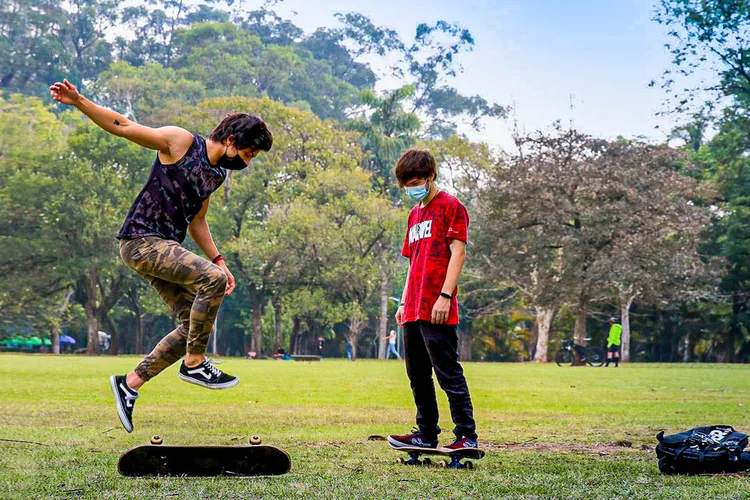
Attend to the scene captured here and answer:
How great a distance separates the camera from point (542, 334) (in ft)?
164

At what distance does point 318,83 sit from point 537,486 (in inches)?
3652

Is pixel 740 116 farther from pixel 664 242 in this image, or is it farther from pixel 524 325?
pixel 524 325

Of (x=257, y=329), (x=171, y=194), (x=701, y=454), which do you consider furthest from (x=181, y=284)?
(x=257, y=329)

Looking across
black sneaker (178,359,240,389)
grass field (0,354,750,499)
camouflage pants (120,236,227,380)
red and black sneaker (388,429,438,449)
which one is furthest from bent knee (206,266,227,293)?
red and black sneaker (388,429,438,449)

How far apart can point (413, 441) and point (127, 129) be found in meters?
2.88

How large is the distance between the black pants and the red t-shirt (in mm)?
99

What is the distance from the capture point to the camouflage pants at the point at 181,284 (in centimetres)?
595

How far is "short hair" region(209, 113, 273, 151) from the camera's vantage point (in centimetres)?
606

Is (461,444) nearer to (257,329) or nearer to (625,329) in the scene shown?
(625,329)

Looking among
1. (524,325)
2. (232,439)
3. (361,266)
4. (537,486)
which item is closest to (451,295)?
(537,486)

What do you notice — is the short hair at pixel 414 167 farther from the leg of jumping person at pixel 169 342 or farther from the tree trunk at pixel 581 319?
the tree trunk at pixel 581 319

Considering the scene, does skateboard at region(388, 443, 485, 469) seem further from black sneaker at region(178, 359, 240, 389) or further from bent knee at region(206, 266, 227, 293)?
bent knee at region(206, 266, 227, 293)

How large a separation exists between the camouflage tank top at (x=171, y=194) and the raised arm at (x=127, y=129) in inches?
2.8

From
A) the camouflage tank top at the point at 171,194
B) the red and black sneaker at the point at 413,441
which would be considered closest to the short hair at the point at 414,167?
the camouflage tank top at the point at 171,194
